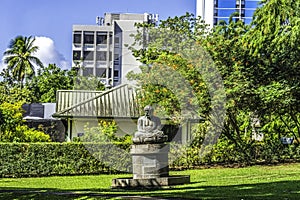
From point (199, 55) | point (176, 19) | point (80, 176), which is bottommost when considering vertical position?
point (80, 176)

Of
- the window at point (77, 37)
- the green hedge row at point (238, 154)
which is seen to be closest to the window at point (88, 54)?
the window at point (77, 37)

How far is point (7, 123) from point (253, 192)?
16.6m

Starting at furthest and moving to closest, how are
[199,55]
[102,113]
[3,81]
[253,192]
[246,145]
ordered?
[3,81] < [102,113] < [246,145] < [199,55] < [253,192]

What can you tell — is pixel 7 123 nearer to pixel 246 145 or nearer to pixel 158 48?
pixel 158 48

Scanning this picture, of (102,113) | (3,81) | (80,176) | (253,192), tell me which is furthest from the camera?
(3,81)

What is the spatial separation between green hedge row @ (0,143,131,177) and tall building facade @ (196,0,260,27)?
68.3 metres

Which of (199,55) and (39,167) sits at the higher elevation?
(199,55)

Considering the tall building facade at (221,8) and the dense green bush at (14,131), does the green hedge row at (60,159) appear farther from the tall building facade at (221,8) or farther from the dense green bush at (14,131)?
the tall building facade at (221,8)

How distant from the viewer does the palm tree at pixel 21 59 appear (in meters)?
56.5

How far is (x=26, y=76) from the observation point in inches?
2219

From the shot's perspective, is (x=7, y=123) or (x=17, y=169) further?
(x=7, y=123)

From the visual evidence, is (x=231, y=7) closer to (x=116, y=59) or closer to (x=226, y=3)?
(x=226, y=3)

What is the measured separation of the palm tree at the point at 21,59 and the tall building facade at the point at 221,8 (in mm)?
37917

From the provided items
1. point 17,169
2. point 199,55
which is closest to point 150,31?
point 199,55
